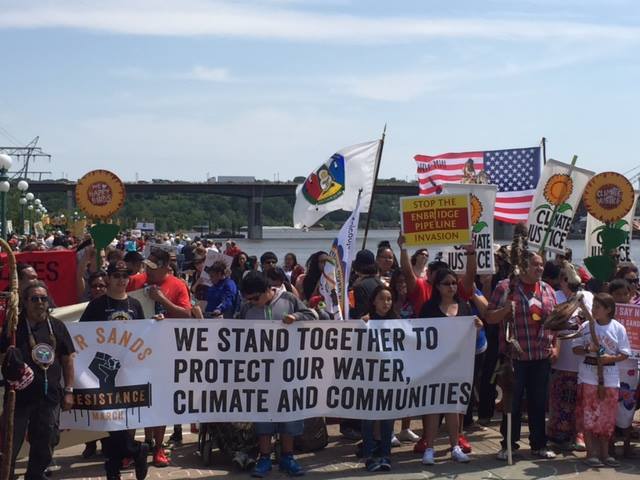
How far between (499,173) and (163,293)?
282 inches

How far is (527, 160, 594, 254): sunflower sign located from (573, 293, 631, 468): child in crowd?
3.09 meters

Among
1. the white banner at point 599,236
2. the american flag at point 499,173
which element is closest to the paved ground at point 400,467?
the white banner at point 599,236

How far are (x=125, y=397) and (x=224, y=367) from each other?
2.79ft

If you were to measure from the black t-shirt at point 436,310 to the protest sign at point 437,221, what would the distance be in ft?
1.96

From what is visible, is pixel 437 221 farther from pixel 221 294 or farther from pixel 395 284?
pixel 221 294

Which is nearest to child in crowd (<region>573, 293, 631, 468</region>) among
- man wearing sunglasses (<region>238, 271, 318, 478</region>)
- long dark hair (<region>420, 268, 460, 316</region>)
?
long dark hair (<region>420, 268, 460, 316</region>)

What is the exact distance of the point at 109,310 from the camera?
27.6ft

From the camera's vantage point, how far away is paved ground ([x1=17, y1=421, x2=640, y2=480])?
27.9ft

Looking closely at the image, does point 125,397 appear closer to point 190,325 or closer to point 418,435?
point 190,325

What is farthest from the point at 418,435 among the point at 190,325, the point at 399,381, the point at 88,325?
the point at 88,325

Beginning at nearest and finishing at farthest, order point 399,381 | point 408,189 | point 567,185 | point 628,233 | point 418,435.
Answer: point 399,381 → point 418,435 → point 567,185 → point 628,233 → point 408,189

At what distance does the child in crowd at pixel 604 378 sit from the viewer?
8.85 m

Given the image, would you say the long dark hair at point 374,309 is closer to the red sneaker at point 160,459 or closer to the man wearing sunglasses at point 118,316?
the man wearing sunglasses at point 118,316

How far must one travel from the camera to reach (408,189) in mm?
60219
